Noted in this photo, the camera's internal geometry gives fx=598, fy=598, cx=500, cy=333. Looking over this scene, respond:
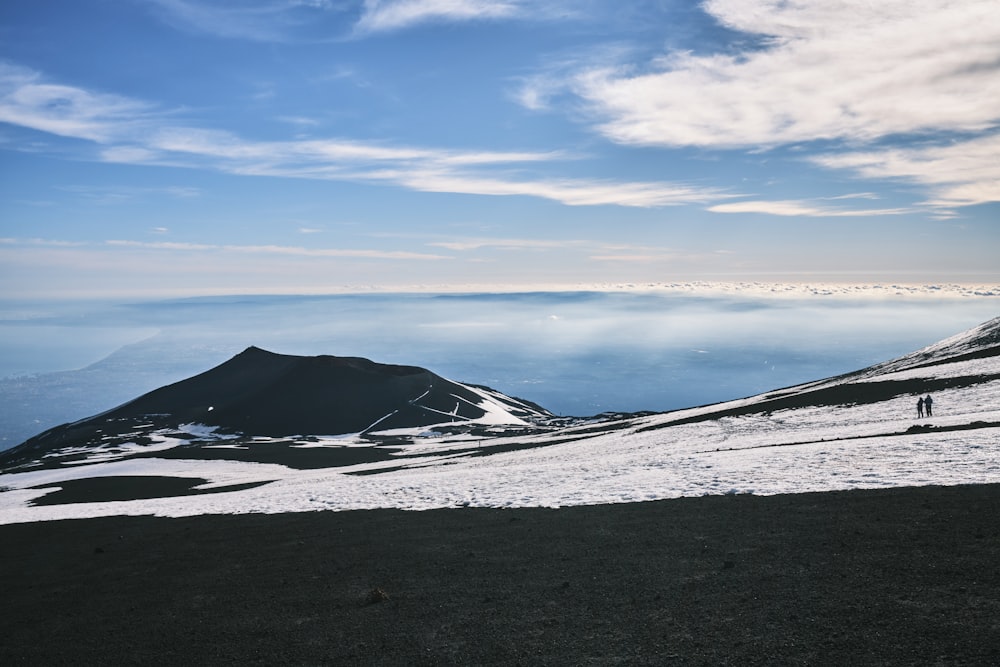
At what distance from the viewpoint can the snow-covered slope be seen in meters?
23.8

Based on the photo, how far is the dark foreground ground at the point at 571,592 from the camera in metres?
10.6

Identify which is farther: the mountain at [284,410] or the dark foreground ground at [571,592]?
the mountain at [284,410]

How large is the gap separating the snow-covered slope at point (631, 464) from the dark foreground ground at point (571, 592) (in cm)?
349

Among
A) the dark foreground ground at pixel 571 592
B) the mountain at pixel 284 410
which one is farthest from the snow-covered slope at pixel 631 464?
the mountain at pixel 284 410

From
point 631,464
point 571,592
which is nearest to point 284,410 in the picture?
point 631,464

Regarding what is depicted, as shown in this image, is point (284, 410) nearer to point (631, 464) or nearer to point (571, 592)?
point (631, 464)

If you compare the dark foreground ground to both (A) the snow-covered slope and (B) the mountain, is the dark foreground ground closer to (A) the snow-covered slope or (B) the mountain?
(A) the snow-covered slope

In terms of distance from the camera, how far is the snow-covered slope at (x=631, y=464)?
2375 cm

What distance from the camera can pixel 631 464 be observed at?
32.4m

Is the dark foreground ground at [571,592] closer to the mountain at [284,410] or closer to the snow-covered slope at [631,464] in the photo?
the snow-covered slope at [631,464]

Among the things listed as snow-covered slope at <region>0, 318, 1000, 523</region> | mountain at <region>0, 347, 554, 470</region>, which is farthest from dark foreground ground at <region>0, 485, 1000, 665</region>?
mountain at <region>0, 347, 554, 470</region>

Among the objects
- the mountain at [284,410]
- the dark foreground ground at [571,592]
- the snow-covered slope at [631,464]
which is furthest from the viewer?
the mountain at [284,410]

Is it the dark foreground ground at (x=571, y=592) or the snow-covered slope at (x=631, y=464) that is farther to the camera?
the snow-covered slope at (x=631, y=464)

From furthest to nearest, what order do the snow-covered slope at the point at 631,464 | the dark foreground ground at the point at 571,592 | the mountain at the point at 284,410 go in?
the mountain at the point at 284,410, the snow-covered slope at the point at 631,464, the dark foreground ground at the point at 571,592
